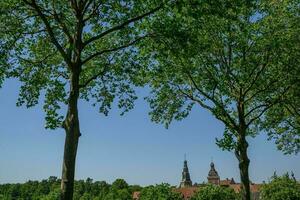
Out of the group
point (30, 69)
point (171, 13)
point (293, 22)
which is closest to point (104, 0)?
point (171, 13)

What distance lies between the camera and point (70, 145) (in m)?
17.3

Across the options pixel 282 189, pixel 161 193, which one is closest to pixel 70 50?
pixel 282 189

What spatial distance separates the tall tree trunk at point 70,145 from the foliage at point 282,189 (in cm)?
6651

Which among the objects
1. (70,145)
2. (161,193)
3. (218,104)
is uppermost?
(161,193)

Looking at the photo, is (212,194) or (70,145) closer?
(70,145)

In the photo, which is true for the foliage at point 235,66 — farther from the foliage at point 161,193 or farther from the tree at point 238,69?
the foliage at point 161,193

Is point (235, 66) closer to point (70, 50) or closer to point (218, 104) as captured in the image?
point (218, 104)

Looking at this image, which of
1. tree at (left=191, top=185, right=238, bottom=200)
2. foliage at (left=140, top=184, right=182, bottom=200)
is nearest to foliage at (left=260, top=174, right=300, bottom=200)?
tree at (left=191, top=185, right=238, bottom=200)

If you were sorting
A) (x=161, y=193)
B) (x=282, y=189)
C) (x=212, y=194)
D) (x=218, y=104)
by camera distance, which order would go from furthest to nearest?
(x=212, y=194)
(x=161, y=193)
(x=282, y=189)
(x=218, y=104)

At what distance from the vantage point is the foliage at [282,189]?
260ft

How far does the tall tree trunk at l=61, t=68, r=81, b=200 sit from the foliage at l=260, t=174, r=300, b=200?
66.5 metres

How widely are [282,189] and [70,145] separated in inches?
2768

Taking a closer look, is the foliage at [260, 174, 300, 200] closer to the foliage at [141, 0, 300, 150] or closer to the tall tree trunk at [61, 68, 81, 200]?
the foliage at [141, 0, 300, 150]

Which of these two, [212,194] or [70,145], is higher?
[212,194]
